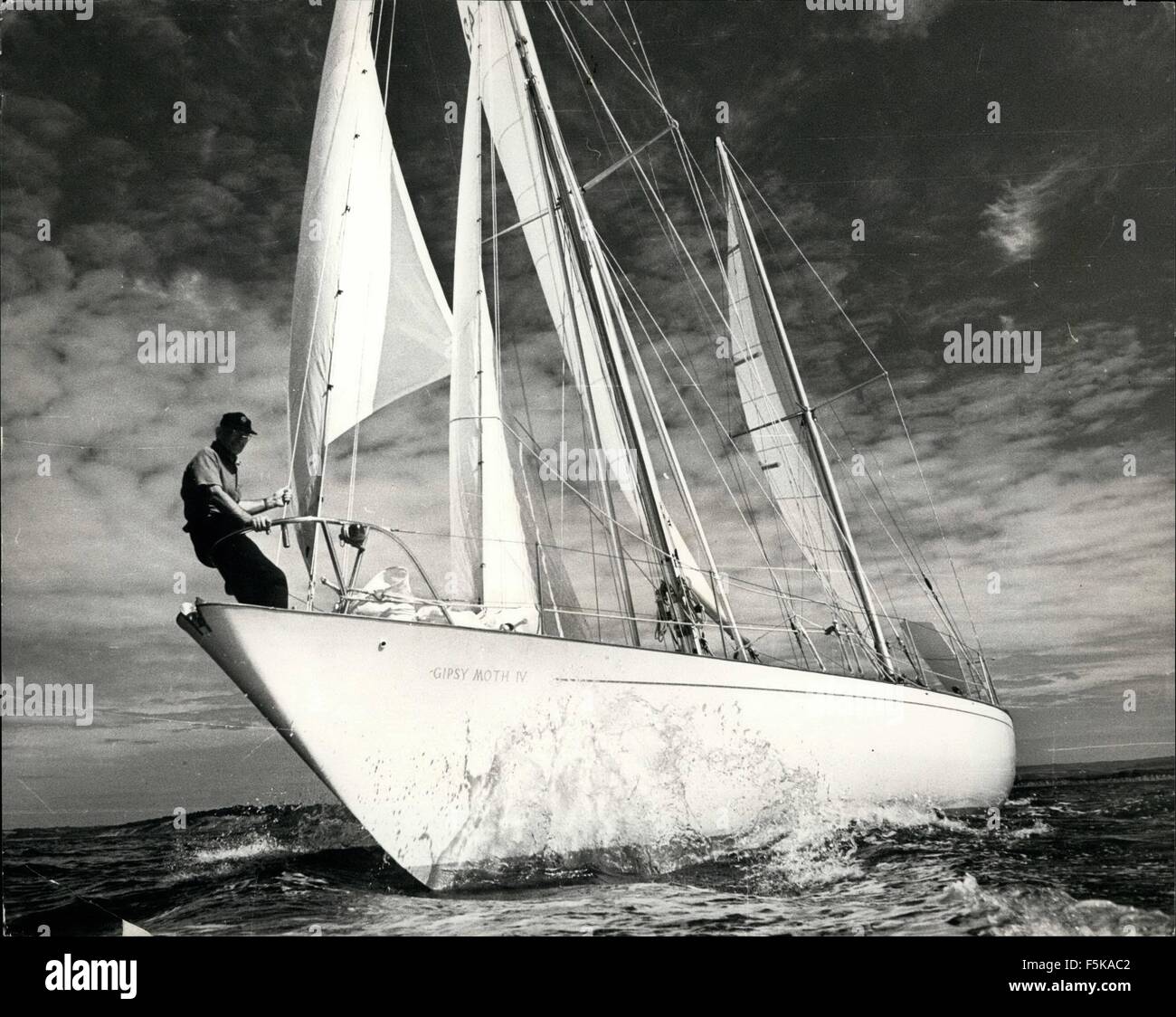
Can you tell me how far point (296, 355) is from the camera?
4.95 meters

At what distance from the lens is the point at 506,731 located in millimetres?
4172

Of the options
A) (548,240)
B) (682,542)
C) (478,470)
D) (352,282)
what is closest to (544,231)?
(548,240)

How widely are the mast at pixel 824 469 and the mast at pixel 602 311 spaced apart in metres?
1.68

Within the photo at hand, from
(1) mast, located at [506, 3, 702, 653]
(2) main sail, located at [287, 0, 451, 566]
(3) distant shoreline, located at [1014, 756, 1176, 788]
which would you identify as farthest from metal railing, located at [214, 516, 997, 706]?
(3) distant shoreline, located at [1014, 756, 1176, 788]

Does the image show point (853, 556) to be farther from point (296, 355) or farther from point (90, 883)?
point (90, 883)

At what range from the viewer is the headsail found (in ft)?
16.4

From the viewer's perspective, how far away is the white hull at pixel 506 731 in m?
3.98

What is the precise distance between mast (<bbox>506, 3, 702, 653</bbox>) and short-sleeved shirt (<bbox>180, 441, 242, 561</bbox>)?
235 centimetres

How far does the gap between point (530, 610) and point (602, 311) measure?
1.98 metres

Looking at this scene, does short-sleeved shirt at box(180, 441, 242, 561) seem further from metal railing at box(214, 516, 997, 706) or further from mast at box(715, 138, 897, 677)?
mast at box(715, 138, 897, 677)

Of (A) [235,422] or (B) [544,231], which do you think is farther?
(B) [544,231]

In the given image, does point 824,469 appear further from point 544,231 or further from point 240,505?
point 240,505

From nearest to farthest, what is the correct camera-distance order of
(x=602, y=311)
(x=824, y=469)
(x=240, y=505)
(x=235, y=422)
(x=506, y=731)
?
1. (x=506, y=731)
2. (x=240, y=505)
3. (x=235, y=422)
4. (x=602, y=311)
5. (x=824, y=469)
